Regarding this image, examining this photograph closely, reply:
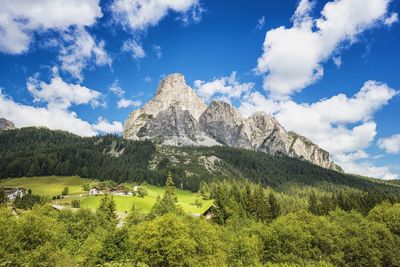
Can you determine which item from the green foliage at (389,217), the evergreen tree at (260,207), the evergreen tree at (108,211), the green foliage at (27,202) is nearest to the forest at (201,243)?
the green foliage at (389,217)

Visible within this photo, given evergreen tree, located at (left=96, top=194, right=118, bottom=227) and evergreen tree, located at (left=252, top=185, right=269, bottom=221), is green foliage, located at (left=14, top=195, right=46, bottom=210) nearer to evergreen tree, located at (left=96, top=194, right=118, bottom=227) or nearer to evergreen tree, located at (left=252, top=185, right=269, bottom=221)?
evergreen tree, located at (left=96, top=194, right=118, bottom=227)

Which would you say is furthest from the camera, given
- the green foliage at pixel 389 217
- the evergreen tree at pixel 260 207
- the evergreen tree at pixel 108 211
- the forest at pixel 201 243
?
the evergreen tree at pixel 108 211

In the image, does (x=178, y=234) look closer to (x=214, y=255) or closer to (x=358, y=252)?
(x=214, y=255)

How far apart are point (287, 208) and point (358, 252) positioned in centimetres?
11505

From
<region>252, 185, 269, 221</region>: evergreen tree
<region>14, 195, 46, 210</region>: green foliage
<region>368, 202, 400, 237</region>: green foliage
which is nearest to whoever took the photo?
<region>368, 202, 400, 237</region>: green foliage

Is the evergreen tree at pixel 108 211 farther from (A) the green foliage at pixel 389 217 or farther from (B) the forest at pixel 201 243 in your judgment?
(A) the green foliage at pixel 389 217

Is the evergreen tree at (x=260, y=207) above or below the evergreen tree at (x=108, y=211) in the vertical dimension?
above

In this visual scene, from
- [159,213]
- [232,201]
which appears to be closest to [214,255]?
[232,201]

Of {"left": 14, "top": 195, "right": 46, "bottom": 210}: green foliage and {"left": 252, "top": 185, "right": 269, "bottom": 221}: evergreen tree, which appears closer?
{"left": 252, "top": 185, "right": 269, "bottom": 221}: evergreen tree

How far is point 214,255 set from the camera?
214 ft

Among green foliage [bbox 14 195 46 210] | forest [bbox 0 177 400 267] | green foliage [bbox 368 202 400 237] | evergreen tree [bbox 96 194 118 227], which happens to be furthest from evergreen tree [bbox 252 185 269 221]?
green foliage [bbox 14 195 46 210]

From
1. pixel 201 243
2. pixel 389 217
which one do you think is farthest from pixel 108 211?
pixel 389 217

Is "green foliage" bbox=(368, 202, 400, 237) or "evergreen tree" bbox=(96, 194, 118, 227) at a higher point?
"green foliage" bbox=(368, 202, 400, 237)

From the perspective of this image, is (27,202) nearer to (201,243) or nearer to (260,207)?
(260,207)
